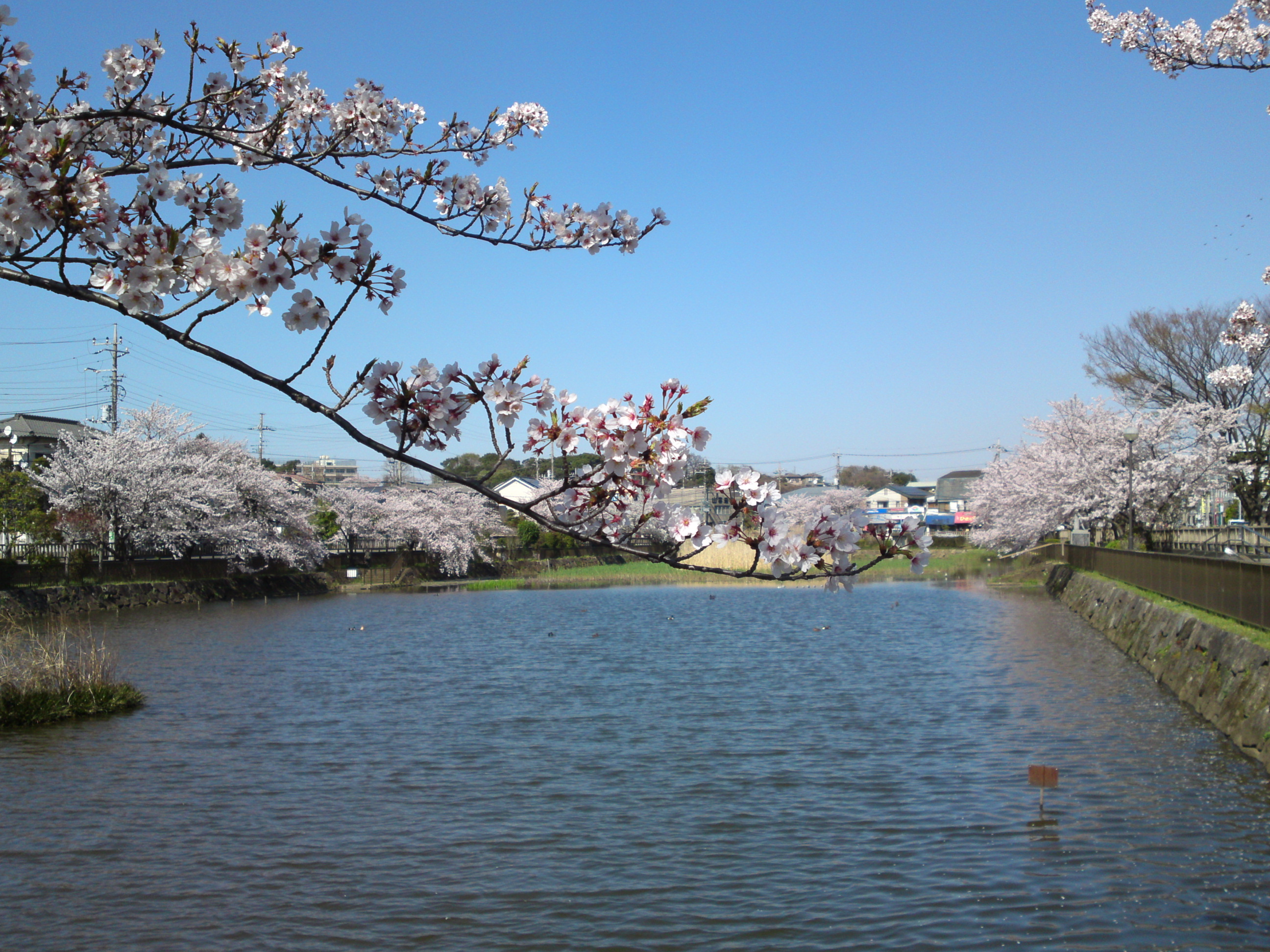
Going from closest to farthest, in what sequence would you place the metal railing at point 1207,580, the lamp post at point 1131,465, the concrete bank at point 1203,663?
the concrete bank at point 1203,663 → the metal railing at point 1207,580 → the lamp post at point 1131,465

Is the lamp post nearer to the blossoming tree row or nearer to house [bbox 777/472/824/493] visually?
the blossoming tree row

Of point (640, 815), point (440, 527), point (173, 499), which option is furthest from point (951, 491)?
point (640, 815)

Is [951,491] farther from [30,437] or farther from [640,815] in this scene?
[640,815]

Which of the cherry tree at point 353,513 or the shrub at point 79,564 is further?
the cherry tree at point 353,513

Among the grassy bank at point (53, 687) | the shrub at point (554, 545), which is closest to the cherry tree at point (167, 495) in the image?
the shrub at point (554, 545)

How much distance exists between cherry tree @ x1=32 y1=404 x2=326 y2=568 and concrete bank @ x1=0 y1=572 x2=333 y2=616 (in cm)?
110

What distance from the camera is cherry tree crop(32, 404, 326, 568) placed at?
3338 centimetres

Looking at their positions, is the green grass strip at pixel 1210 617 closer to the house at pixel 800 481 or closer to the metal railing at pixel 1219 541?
the metal railing at pixel 1219 541

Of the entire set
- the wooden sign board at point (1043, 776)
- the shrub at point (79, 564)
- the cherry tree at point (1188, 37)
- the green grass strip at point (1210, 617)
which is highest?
the cherry tree at point (1188, 37)

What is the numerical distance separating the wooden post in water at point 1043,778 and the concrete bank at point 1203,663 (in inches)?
95.4

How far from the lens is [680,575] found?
55.6 meters

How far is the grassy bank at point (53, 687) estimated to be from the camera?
40.8 feet

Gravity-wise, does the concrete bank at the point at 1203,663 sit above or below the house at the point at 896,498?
below

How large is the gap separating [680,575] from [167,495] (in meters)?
28.9
